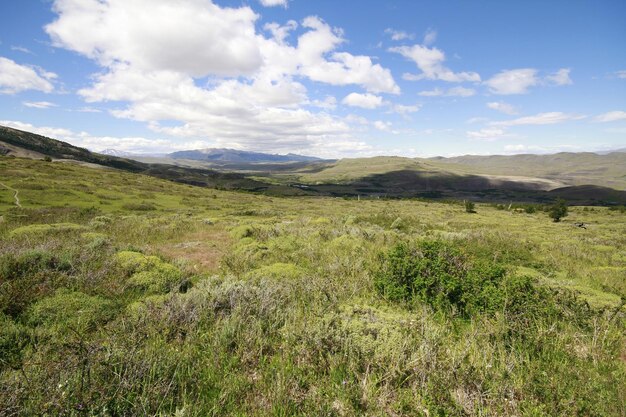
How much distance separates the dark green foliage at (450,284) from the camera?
6.29 meters

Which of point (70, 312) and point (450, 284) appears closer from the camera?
point (70, 312)

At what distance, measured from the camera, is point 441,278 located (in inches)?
284

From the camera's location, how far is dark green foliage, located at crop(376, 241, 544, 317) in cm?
629

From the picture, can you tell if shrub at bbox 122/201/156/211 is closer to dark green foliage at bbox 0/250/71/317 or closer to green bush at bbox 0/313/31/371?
dark green foliage at bbox 0/250/71/317

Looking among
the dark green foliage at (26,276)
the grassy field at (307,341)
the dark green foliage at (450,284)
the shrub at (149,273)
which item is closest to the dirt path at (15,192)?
the dark green foliage at (26,276)

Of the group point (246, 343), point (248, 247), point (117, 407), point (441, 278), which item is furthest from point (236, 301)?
point (248, 247)

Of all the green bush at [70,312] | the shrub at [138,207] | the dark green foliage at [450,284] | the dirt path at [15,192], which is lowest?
the shrub at [138,207]

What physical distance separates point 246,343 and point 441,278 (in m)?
4.87

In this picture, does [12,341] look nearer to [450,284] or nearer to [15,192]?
[450,284]

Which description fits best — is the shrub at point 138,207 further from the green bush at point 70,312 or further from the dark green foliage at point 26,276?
the green bush at point 70,312

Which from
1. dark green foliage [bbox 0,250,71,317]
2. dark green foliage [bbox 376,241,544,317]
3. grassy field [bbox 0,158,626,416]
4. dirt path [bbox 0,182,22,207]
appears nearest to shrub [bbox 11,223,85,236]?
dark green foliage [bbox 0,250,71,317]

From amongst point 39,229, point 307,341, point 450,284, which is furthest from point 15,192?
point 450,284

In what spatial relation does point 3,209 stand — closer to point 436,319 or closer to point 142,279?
point 142,279

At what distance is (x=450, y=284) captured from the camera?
22.7ft
